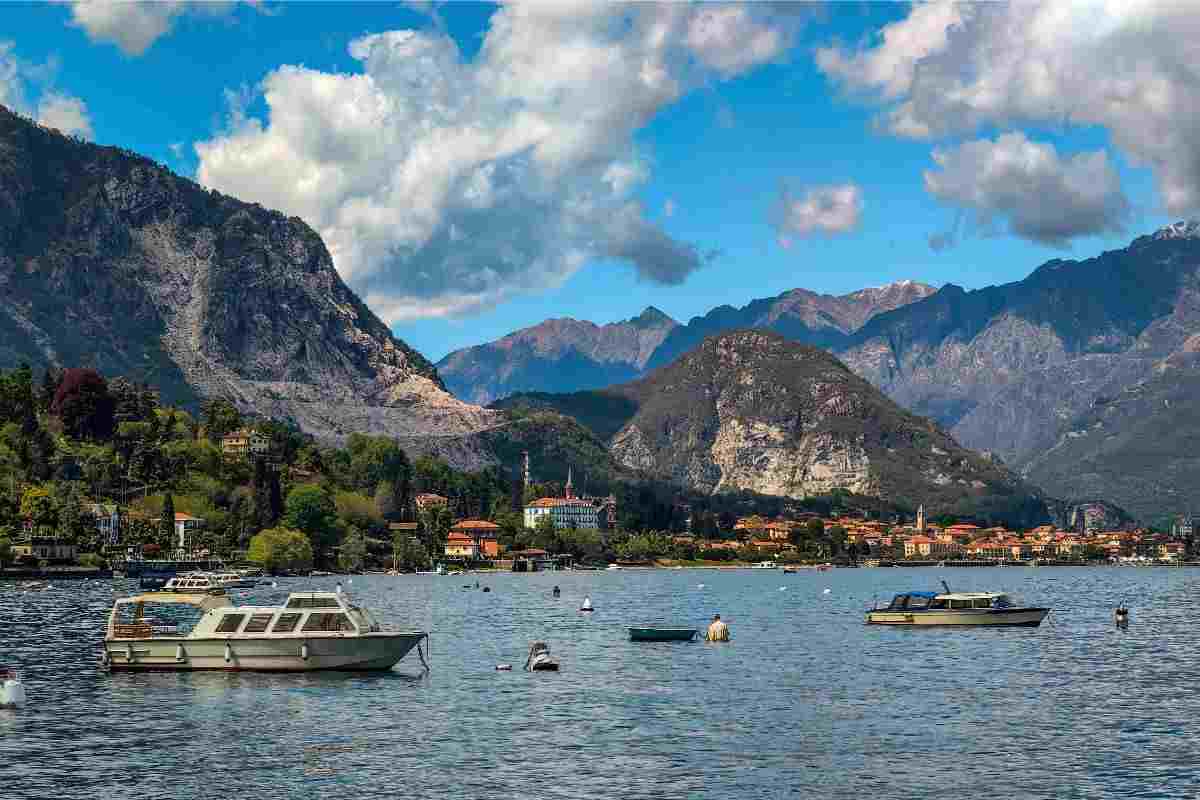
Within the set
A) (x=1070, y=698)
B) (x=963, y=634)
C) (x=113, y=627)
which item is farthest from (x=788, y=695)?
(x=963, y=634)

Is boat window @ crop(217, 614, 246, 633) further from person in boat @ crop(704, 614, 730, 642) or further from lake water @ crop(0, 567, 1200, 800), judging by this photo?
person in boat @ crop(704, 614, 730, 642)

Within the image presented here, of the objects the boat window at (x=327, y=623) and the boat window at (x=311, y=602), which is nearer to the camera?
the boat window at (x=327, y=623)

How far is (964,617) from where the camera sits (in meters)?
171

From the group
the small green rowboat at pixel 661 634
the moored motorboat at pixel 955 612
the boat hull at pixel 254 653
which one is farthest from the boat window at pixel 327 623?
Result: the moored motorboat at pixel 955 612

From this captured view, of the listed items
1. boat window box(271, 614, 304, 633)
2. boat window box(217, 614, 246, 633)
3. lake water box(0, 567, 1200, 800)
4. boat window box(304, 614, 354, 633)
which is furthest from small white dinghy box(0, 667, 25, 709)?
boat window box(304, 614, 354, 633)

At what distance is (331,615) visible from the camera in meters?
110

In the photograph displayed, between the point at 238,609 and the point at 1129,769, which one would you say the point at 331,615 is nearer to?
the point at 238,609

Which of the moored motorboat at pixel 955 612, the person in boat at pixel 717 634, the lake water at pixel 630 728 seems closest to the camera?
the lake water at pixel 630 728

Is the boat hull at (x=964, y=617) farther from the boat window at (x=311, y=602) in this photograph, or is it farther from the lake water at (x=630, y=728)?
the boat window at (x=311, y=602)

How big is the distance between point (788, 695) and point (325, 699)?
3078 cm

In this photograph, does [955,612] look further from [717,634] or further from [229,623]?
[229,623]

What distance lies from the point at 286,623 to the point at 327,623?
307 centimetres

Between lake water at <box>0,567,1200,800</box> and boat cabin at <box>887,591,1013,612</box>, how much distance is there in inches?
1362

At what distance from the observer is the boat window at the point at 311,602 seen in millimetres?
111125
